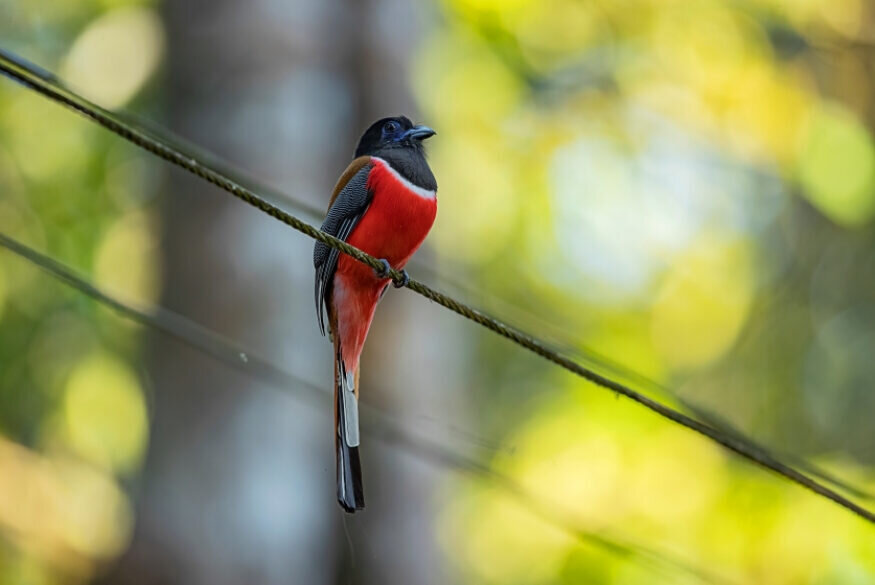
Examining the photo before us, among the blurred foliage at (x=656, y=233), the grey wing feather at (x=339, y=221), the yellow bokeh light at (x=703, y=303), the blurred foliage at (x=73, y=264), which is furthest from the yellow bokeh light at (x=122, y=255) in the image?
the grey wing feather at (x=339, y=221)

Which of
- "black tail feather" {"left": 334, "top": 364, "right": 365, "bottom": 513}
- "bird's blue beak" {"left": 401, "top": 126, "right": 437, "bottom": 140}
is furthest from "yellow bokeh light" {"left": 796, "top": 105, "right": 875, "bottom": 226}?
"black tail feather" {"left": 334, "top": 364, "right": 365, "bottom": 513}

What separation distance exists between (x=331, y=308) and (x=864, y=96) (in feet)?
16.7

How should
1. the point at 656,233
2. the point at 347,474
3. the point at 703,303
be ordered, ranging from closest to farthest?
the point at 347,474
the point at 703,303
the point at 656,233

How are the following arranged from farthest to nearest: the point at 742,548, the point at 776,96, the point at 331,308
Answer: the point at 776,96, the point at 742,548, the point at 331,308

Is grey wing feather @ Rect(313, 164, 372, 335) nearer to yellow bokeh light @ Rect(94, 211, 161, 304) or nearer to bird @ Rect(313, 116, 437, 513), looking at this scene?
bird @ Rect(313, 116, 437, 513)

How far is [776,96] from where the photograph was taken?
7.24 m

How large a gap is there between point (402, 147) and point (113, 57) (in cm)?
381

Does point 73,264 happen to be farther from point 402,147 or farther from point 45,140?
point 402,147

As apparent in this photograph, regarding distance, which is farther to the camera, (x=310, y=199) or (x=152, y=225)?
(x=152, y=225)

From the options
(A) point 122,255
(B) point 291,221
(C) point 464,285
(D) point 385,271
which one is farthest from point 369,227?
(A) point 122,255

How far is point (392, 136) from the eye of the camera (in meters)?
2.91

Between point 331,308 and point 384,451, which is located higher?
→ point 384,451

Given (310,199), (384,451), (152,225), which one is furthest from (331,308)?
(152,225)

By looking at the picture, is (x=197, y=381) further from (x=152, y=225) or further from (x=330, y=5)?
(x=330, y=5)
